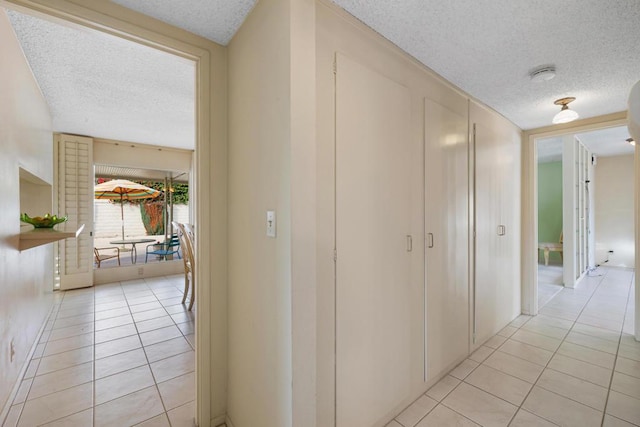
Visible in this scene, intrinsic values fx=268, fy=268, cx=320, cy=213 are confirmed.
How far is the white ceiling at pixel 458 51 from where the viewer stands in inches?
54.9

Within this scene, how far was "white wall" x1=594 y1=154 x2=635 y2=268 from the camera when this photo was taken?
19.1ft

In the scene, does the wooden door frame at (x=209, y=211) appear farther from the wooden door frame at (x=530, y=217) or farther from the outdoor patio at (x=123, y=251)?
the outdoor patio at (x=123, y=251)

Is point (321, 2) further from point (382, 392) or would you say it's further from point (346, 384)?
point (382, 392)

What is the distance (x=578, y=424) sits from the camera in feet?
5.44

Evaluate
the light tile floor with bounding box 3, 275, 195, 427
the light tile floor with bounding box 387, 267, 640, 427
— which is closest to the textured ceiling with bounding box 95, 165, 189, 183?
the light tile floor with bounding box 3, 275, 195, 427

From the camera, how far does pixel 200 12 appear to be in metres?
1.41

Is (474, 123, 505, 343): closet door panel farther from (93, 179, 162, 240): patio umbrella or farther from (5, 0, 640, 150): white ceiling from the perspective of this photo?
(93, 179, 162, 240): patio umbrella

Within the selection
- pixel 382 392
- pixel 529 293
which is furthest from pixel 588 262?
pixel 382 392

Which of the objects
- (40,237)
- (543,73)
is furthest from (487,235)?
(40,237)

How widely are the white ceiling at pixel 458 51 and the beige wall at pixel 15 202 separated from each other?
0.63ft

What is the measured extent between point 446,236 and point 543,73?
4.55 feet

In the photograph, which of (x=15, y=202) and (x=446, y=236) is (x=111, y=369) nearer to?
(x=15, y=202)

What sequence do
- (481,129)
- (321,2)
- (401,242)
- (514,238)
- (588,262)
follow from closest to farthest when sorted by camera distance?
(321,2) < (401,242) < (481,129) < (514,238) < (588,262)

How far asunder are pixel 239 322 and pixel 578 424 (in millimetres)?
2177
